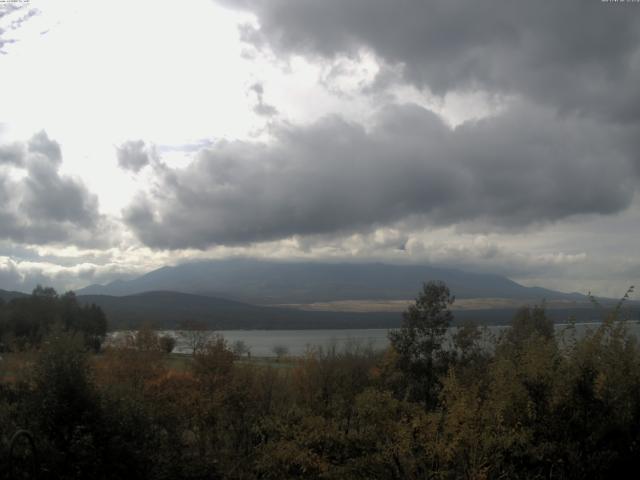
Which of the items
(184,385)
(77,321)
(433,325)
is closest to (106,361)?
(184,385)

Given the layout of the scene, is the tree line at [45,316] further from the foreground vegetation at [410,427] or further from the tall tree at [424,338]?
the foreground vegetation at [410,427]

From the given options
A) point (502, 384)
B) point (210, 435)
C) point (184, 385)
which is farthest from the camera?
point (184, 385)

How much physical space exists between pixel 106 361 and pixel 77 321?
59.0 metres

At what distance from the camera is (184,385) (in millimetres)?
34312

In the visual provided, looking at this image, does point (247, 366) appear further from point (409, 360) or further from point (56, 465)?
point (56, 465)

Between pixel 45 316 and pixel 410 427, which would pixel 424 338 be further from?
pixel 45 316

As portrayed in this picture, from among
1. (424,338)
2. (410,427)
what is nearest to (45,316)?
(424,338)

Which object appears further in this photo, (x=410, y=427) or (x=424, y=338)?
(x=424, y=338)

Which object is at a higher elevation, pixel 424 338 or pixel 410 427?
pixel 424 338

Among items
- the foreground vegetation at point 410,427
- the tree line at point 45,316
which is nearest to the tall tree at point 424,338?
the foreground vegetation at point 410,427

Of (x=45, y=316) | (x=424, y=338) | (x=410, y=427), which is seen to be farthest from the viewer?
(x=45, y=316)

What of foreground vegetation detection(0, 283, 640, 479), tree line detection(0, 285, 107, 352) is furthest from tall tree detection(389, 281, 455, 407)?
tree line detection(0, 285, 107, 352)

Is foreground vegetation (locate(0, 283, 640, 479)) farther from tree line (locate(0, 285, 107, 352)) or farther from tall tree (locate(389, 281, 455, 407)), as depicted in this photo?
tree line (locate(0, 285, 107, 352))

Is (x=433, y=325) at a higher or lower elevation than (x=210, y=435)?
higher
